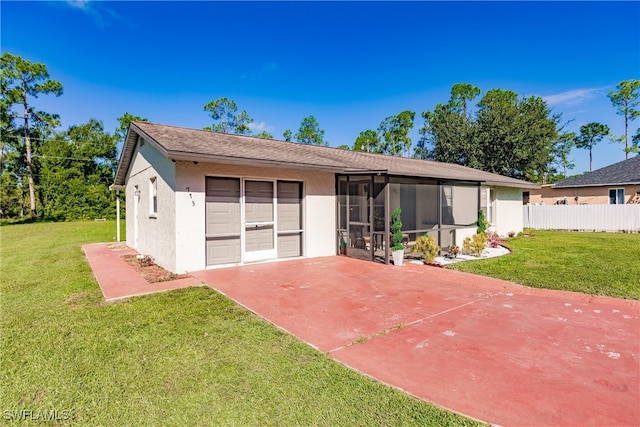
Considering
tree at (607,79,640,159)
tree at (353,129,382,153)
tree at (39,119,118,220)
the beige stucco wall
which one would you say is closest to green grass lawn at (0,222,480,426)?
the beige stucco wall

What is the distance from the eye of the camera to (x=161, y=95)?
2389 centimetres

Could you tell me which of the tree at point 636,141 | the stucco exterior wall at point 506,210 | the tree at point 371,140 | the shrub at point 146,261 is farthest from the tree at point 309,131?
the tree at point 636,141

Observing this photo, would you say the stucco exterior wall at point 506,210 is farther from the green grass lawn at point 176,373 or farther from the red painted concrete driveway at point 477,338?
the green grass lawn at point 176,373

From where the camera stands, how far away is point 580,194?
22656 mm

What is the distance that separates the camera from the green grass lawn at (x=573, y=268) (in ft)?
21.6

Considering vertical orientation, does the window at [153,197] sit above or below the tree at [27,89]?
below

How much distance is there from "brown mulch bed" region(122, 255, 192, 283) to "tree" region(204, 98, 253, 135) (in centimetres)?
3412

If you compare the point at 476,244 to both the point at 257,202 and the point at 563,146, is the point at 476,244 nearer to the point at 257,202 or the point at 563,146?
the point at 257,202

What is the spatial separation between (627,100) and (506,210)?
126 feet

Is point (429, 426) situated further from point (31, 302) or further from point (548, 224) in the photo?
point (548, 224)

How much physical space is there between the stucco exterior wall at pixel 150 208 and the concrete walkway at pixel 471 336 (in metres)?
1.39

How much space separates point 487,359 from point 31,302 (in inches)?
291

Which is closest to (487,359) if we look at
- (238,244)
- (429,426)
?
(429,426)

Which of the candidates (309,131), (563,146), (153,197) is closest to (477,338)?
(153,197)
